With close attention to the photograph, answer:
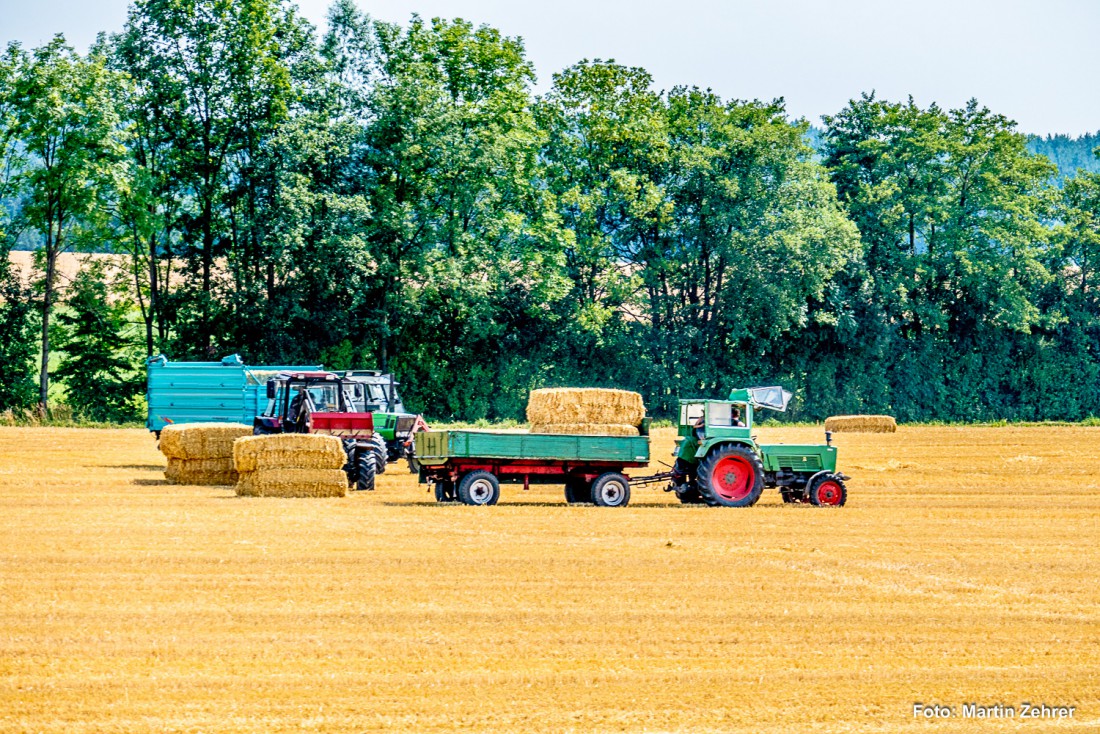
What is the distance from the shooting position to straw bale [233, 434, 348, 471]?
24109 millimetres

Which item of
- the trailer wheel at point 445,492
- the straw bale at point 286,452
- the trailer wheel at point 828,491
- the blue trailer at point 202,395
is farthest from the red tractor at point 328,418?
the trailer wheel at point 828,491

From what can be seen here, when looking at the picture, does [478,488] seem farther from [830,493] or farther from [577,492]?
[830,493]

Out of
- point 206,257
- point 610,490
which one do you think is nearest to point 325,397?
point 610,490

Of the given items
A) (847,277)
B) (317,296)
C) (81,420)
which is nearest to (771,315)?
(847,277)

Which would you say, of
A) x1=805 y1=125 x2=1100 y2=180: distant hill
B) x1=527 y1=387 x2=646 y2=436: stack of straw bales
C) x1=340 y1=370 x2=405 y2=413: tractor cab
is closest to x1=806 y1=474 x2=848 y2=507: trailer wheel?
x1=527 y1=387 x2=646 y2=436: stack of straw bales

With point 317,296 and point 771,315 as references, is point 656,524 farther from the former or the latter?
point 771,315

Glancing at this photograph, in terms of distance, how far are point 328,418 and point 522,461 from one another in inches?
210

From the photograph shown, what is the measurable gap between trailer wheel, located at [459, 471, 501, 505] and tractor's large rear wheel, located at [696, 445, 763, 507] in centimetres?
340

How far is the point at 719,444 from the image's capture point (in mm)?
23391

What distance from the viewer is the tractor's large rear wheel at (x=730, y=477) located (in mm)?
23172

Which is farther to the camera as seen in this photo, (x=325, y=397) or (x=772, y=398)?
(x=325, y=397)

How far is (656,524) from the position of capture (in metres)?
20.6

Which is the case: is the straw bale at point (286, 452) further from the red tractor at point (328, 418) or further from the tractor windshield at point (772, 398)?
the tractor windshield at point (772, 398)

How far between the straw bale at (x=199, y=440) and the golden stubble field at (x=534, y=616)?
3971mm
